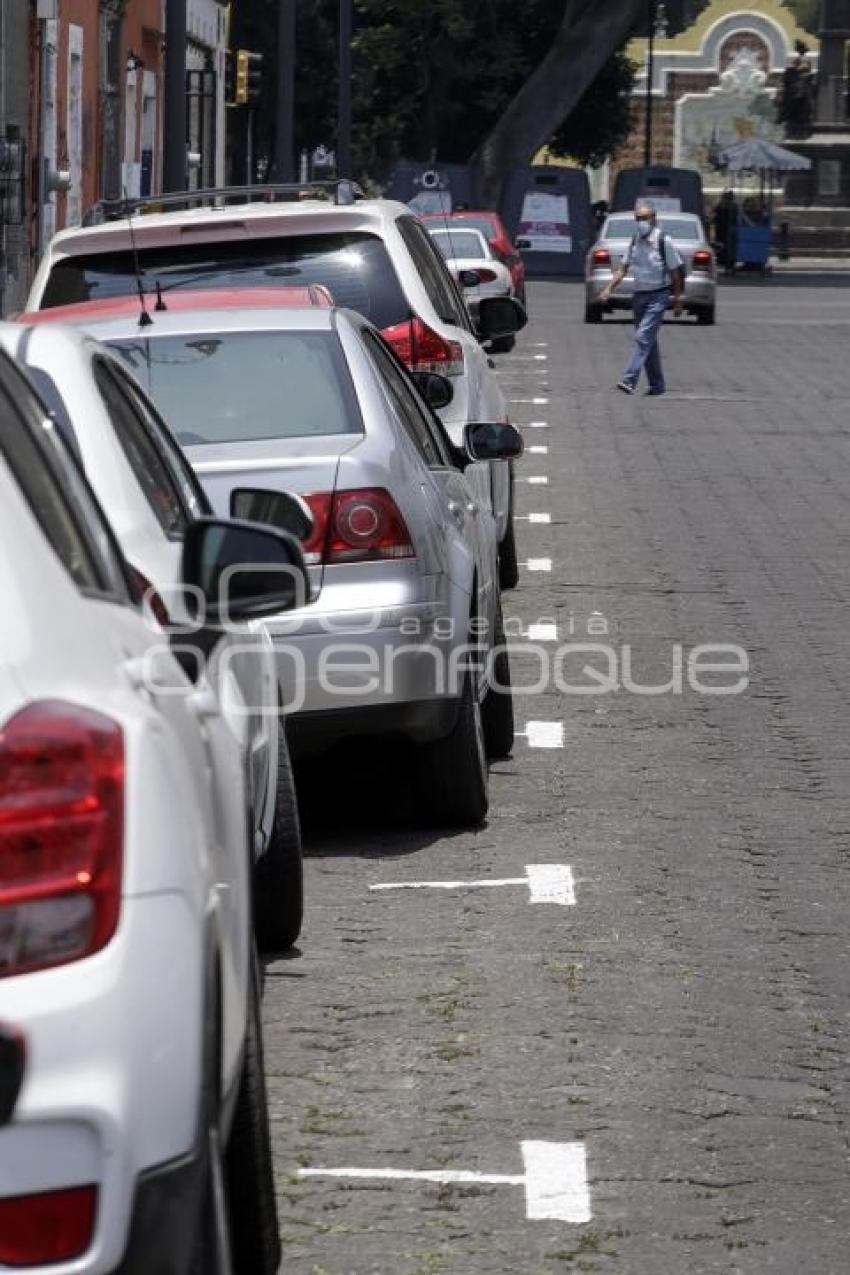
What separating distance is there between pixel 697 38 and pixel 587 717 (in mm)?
128314

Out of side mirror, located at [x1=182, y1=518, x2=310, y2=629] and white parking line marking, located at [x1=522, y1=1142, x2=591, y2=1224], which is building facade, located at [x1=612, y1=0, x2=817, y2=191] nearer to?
white parking line marking, located at [x1=522, y1=1142, x2=591, y2=1224]

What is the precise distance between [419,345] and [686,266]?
2889 cm

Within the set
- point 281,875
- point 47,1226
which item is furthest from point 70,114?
point 47,1226

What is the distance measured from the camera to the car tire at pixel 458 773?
8.62 meters

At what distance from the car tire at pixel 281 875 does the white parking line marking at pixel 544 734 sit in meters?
3.23

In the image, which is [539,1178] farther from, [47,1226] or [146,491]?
[47,1226]

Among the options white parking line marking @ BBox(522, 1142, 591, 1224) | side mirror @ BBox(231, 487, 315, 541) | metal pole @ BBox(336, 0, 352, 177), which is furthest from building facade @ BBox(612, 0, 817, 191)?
white parking line marking @ BBox(522, 1142, 591, 1224)

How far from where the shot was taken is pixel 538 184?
65.5m

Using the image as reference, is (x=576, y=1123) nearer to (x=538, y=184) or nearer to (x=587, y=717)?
(x=587, y=717)

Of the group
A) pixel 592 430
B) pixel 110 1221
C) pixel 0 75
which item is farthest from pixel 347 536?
pixel 0 75

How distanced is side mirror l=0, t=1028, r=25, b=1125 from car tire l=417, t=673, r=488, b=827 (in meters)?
5.07

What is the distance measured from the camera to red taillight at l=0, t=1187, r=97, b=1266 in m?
3.47

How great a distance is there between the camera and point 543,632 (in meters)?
13.1

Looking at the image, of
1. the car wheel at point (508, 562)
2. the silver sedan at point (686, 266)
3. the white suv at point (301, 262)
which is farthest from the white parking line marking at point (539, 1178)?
the silver sedan at point (686, 266)
